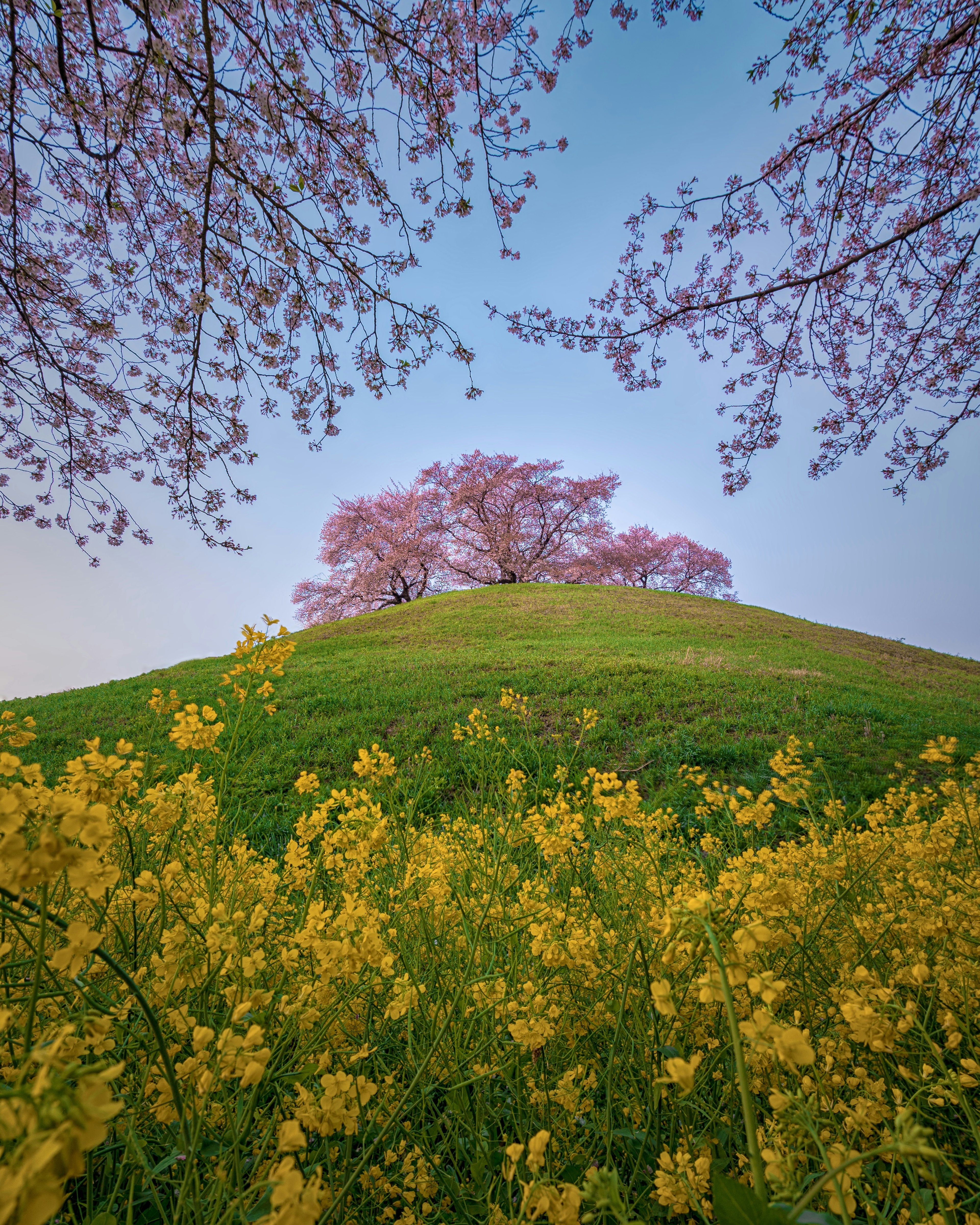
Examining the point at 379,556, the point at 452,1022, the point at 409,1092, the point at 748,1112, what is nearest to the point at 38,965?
the point at 409,1092

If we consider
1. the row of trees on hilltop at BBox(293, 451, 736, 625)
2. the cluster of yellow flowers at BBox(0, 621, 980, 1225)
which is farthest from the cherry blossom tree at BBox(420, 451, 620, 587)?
the cluster of yellow flowers at BBox(0, 621, 980, 1225)

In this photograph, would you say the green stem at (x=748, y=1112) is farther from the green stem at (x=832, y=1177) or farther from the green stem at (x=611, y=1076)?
the green stem at (x=611, y=1076)

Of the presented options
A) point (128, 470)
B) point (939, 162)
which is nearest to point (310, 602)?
point (128, 470)

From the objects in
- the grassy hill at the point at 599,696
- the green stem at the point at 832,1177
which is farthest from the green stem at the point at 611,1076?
the grassy hill at the point at 599,696

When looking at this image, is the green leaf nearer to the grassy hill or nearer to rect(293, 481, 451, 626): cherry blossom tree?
the grassy hill

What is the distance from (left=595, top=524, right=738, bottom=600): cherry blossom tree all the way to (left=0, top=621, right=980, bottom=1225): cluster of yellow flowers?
27889mm

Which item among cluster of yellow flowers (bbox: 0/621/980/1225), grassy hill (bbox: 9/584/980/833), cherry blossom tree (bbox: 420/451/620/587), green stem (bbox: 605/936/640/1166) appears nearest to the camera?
cluster of yellow flowers (bbox: 0/621/980/1225)

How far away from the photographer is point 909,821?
10.4 feet

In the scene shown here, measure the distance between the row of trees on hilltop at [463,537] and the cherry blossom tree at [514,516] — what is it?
0.16ft

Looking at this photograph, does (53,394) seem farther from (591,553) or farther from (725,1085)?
(591,553)

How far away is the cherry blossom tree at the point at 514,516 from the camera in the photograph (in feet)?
83.4

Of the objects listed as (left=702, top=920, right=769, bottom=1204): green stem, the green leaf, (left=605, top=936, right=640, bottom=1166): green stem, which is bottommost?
(left=605, top=936, right=640, bottom=1166): green stem

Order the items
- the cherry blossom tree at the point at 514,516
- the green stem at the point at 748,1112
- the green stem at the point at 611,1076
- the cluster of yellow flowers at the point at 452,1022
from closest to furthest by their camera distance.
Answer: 1. the green stem at the point at 748,1112
2. the cluster of yellow flowers at the point at 452,1022
3. the green stem at the point at 611,1076
4. the cherry blossom tree at the point at 514,516

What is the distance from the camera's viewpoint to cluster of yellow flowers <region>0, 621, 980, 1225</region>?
2.09 feet
